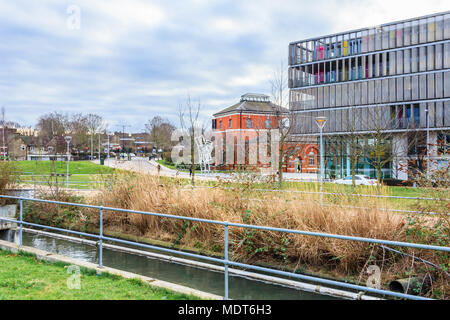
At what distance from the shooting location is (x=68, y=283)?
239 inches

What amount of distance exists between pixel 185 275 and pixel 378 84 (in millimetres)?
40385

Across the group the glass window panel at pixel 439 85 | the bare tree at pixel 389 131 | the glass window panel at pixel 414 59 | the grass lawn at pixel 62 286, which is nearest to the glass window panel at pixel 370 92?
the bare tree at pixel 389 131

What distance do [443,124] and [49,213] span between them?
1350 inches

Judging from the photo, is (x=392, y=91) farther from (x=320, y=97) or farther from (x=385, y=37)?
(x=320, y=97)

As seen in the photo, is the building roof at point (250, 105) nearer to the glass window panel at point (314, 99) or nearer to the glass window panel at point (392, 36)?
the glass window panel at point (314, 99)

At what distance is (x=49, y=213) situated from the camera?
47.7 feet

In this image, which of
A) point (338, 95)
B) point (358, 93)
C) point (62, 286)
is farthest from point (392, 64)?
point (62, 286)

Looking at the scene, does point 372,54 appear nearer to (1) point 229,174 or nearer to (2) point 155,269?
(1) point 229,174

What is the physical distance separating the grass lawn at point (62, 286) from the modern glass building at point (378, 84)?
97.2 feet

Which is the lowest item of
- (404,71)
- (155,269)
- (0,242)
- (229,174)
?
(155,269)

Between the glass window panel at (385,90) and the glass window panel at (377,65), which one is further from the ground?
the glass window panel at (377,65)

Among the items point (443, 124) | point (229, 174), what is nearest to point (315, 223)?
point (229, 174)

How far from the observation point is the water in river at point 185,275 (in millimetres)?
7730
